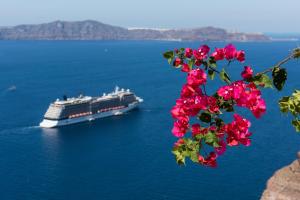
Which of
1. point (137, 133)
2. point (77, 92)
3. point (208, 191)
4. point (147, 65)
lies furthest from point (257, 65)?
point (208, 191)

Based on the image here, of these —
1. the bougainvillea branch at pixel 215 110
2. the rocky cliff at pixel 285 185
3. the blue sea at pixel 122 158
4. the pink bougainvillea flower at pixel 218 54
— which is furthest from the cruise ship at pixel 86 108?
the bougainvillea branch at pixel 215 110

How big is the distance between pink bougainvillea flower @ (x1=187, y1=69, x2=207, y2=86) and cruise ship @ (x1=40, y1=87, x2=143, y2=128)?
73065mm

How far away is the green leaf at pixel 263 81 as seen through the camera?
3246 millimetres

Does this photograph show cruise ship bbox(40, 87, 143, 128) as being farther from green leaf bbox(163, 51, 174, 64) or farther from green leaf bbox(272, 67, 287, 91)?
green leaf bbox(272, 67, 287, 91)

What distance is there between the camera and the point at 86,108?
85188mm

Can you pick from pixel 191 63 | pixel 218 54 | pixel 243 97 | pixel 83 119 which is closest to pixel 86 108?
pixel 83 119

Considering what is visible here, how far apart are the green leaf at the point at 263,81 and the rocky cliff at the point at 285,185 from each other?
32049 mm

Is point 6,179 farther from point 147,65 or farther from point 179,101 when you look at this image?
point 147,65

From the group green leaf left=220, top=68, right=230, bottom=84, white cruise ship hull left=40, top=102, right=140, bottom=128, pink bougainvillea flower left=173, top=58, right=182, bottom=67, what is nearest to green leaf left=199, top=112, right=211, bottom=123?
green leaf left=220, top=68, right=230, bottom=84

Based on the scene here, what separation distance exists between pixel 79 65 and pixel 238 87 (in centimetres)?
15743

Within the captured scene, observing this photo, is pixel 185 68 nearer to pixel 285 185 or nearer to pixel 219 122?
pixel 219 122

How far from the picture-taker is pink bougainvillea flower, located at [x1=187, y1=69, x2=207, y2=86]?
3.10m

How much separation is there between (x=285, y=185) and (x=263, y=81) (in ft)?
117

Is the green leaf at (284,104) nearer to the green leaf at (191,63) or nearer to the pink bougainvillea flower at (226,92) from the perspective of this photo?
the pink bougainvillea flower at (226,92)
